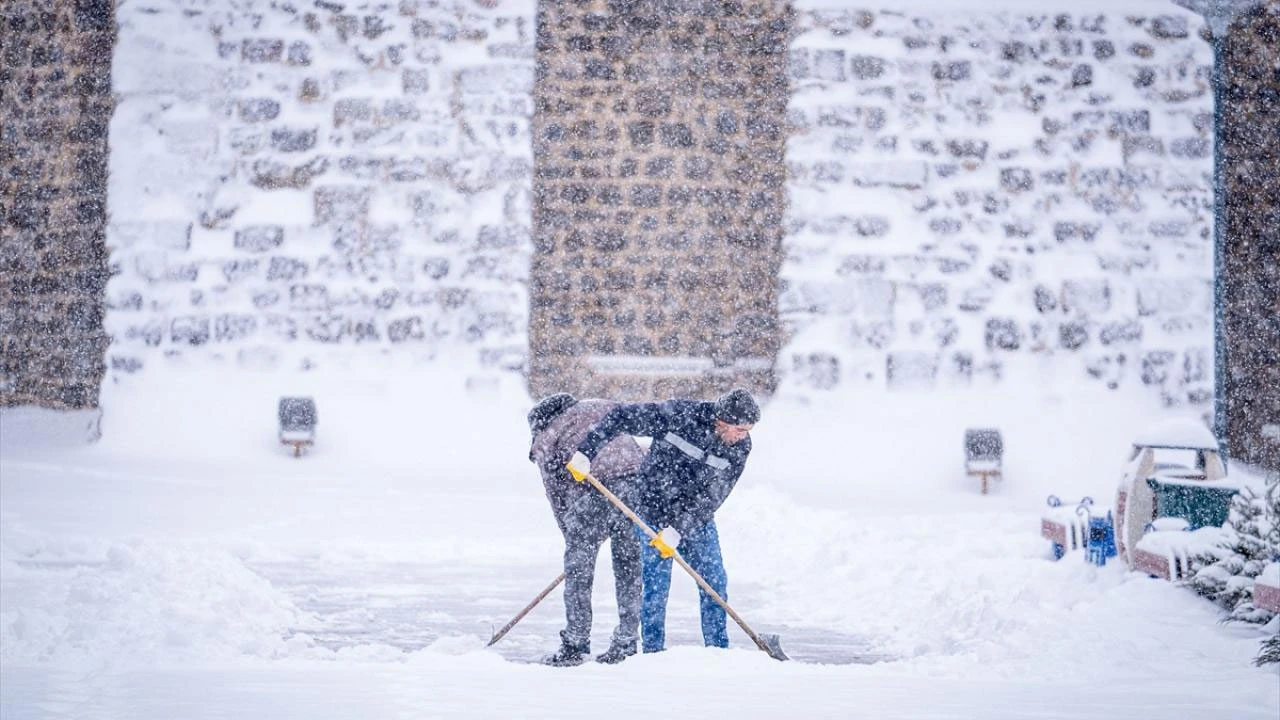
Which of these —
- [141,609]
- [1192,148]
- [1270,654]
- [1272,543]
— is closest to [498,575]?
[141,609]

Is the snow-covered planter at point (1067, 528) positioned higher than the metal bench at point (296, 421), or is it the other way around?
the metal bench at point (296, 421)

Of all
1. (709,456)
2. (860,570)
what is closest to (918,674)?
(709,456)

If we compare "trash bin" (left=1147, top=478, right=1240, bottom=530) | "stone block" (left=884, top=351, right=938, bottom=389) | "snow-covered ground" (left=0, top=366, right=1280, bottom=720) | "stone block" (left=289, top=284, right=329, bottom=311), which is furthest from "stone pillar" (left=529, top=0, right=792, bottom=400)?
"trash bin" (left=1147, top=478, right=1240, bottom=530)

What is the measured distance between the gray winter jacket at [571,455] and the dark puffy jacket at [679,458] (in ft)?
0.20

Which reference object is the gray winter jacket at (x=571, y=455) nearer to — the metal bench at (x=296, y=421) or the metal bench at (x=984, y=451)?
the metal bench at (x=296, y=421)

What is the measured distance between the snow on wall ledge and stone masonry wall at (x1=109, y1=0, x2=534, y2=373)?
16 mm

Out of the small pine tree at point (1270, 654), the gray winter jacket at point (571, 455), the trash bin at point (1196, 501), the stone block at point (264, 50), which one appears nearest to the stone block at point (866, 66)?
the stone block at point (264, 50)

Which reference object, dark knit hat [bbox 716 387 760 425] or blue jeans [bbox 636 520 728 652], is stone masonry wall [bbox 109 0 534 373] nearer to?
blue jeans [bbox 636 520 728 652]

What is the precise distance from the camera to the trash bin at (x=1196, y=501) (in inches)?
267

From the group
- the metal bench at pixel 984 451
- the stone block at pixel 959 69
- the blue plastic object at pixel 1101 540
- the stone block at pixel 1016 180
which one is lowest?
the blue plastic object at pixel 1101 540

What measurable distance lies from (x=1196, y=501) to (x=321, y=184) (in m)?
6.21

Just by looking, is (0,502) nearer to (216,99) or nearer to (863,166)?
(216,99)

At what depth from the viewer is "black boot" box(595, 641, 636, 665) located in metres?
5.43

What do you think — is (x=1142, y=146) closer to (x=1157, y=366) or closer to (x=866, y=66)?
(x=1157, y=366)
